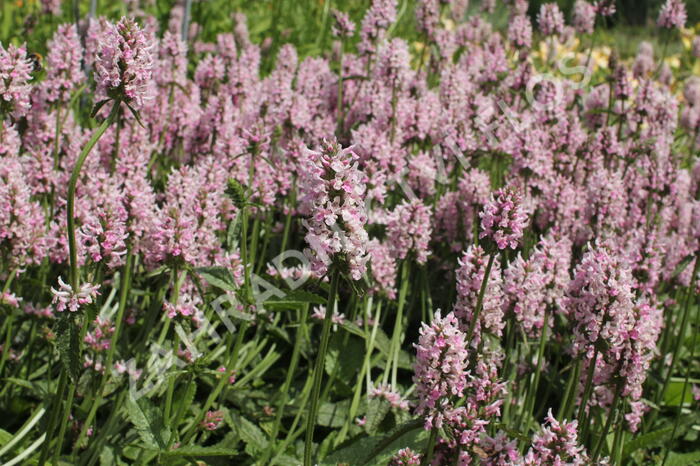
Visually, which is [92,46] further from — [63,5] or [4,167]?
[63,5]

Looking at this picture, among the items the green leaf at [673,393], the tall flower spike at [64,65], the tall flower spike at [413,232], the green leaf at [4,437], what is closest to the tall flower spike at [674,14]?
the green leaf at [673,393]

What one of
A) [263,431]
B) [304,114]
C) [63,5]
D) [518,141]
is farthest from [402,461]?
[63,5]

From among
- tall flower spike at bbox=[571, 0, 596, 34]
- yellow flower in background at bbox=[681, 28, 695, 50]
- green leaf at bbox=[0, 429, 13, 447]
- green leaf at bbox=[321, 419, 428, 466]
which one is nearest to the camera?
green leaf at bbox=[321, 419, 428, 466]

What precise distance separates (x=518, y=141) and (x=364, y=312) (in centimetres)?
104

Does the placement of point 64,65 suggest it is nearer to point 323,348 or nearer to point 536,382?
point 323,348

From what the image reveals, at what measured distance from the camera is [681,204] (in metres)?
4.17

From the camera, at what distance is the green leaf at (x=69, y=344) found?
6.07ft

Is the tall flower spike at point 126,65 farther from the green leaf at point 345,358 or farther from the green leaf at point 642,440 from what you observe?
the green leaf at point 642,440

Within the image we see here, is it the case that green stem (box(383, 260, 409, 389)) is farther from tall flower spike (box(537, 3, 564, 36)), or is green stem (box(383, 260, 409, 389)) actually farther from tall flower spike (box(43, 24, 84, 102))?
tall flower spike (box(537, 3, 564, 36))

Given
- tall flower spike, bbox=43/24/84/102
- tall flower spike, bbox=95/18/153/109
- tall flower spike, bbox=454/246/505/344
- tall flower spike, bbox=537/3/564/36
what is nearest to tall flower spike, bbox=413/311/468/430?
tall flower spike, bbox=454/246/505/344

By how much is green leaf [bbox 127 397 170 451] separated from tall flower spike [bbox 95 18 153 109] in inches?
36.5

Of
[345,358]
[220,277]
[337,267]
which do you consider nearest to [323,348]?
[337,267]

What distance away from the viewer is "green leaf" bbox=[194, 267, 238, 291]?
2.16 meters

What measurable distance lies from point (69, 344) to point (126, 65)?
0.69m
